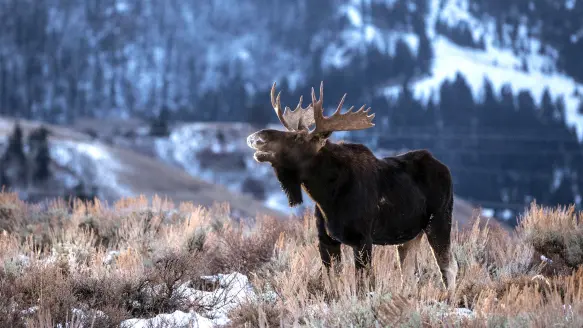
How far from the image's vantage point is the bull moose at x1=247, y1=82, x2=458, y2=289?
18.4ft

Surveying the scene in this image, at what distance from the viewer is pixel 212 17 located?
86.6 metres

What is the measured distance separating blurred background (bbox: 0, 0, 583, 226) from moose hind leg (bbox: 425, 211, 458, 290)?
98.2 feet

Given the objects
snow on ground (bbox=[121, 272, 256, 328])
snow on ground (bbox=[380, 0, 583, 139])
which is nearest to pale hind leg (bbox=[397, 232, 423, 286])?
snow on ground (bbox=[121, 272, 256, 328])

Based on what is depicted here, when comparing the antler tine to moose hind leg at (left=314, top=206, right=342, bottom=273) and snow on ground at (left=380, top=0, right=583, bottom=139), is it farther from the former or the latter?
snow on ground at (left=380, top=0, right=583, bottom=139)

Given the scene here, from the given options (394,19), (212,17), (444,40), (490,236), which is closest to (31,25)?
(212,17)

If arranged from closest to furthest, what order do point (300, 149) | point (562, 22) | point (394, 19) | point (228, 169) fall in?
point (300, 149) < point (228, 169) < point (562, 22) < point (394, 19)

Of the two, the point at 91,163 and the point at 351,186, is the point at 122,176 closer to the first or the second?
the point at 91,163

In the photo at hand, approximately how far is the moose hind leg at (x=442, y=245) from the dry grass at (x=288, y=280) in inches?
5.8

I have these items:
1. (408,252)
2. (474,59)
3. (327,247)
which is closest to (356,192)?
(327,247)

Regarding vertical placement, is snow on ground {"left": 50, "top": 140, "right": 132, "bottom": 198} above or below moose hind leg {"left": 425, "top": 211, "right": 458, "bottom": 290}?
below

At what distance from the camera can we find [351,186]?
18.6 feet

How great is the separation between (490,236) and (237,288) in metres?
3.33

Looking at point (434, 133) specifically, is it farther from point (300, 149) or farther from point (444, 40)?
point (300, 149)

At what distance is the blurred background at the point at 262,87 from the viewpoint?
1795 inches
